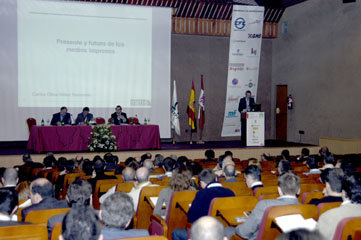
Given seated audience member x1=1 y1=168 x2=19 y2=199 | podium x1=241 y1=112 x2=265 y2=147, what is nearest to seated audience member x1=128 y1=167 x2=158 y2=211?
seated audience member x1=1 y1=168 x2=19 y2=199

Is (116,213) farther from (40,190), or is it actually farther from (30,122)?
(30,122)

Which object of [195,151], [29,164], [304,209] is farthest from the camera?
[195,151]

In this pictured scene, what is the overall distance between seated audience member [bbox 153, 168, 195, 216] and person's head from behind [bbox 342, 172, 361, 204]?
1407mm

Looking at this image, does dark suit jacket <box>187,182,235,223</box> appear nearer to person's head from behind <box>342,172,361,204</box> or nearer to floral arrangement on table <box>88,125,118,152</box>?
person's head from behind <box>342,172,361,204</box>

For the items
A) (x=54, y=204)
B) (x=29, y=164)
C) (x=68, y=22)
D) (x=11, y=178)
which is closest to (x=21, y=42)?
(x=68, y=22)

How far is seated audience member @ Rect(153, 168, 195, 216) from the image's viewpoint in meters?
3.50

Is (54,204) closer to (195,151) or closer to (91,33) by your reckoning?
(195,151)

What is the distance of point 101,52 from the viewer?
11266mm

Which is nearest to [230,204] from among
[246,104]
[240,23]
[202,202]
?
[202,202]

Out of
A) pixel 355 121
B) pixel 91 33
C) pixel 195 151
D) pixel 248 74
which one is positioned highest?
pixel 91 33

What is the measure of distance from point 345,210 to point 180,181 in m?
A: 1.51

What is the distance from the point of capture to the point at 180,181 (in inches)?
146

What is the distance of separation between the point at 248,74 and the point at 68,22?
5.41 m

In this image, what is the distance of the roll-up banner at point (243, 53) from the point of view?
36.1 feet
